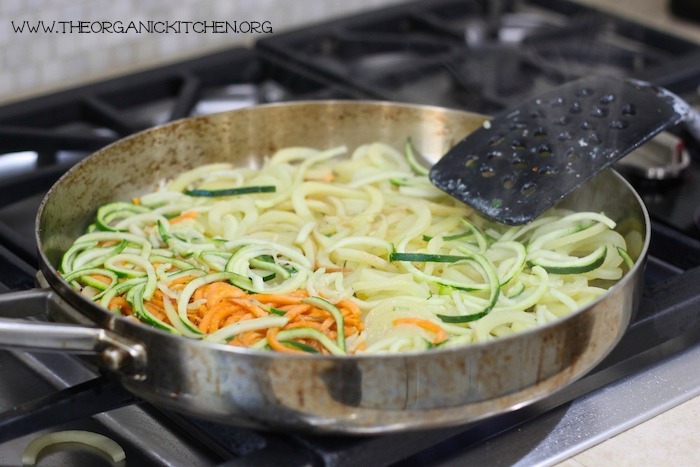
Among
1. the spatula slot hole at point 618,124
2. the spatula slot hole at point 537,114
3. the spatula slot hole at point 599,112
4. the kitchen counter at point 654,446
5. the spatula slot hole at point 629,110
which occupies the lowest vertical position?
the kitchen counter at point 654,446

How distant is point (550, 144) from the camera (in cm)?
125

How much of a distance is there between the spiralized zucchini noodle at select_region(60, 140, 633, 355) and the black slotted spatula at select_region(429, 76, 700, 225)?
44mm

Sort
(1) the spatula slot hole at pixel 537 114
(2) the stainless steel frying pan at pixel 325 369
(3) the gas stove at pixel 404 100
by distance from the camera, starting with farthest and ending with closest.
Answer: (1) the spatula slot hole at pixel 537 114
(3) the gas stove at pixel 404 100
(2) the stainless steel frying pan at pixel 325 369

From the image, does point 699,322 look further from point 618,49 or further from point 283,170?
point 618,49

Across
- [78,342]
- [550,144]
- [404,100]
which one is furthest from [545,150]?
[78,342]

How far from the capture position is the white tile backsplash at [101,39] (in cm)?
180

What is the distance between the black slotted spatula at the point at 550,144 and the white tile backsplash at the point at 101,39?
0.87 meters

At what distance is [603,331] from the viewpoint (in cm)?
94

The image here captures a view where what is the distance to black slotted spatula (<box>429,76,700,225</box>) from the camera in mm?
1200

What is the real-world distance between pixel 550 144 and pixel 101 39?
0.99 meters

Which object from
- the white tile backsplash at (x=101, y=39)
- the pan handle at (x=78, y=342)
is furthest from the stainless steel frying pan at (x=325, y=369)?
the white tile backsplash at (x=101, y=39)

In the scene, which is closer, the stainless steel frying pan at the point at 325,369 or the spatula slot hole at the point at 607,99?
the stainless steel frying pan at the point at 325,369

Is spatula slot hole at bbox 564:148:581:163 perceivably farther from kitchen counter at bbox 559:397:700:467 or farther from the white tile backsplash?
the white tile backsplash

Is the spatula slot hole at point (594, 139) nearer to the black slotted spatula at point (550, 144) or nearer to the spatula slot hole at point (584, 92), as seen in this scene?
the black slotted spatula at point (550, 144)
